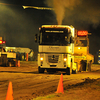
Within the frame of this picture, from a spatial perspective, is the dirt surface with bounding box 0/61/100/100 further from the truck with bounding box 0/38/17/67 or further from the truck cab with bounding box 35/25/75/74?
the truck with bounding box 0/38/17/67

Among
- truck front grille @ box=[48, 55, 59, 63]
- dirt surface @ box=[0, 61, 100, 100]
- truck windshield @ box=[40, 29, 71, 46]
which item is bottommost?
dirt surface @ box=[0, 61, 100, 100]

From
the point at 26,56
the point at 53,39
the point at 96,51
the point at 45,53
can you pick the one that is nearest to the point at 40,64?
the point at 45,53

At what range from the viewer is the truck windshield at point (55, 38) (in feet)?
68.5

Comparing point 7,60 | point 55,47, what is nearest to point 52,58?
point 55,47

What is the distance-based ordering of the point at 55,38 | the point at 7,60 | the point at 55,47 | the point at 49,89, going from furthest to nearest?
the point at 7,60 → the point at 55,47 → the point at 55,38 → the point at 49,89

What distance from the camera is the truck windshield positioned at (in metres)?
20.9

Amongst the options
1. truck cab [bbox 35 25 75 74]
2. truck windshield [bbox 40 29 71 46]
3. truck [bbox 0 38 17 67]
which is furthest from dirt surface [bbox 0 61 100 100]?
truck [bbox 0 38 17 67]

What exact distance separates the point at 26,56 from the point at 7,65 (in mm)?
42237

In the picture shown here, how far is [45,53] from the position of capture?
838 inches

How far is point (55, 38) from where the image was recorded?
20906 mm

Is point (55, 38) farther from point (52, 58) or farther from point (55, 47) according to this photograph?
point (52, 58)

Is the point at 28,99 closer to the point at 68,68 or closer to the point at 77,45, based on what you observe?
the point at 68,68

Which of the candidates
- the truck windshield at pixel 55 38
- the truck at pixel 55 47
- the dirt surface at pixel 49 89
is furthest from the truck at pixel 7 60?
the dirt surface at pixel 49 89

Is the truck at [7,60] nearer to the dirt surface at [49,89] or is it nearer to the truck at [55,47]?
the truck at [55,47]
